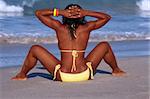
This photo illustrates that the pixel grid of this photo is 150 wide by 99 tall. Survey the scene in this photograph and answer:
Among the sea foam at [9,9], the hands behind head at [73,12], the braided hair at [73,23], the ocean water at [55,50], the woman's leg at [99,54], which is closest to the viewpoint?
the hands behind head at [73,12]

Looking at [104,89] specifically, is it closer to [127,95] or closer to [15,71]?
[127,95]

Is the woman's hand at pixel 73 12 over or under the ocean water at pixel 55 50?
over

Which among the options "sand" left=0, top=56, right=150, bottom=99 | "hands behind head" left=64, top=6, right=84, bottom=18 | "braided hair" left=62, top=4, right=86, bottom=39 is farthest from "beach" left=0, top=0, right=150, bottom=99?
"hands behind head" left=64, top=6, right=84, bottom=18

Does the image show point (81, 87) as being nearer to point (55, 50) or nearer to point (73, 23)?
point (73, 23)

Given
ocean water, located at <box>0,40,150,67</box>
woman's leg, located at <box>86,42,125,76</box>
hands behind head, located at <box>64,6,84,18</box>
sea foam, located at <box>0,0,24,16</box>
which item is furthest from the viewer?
sea foam, located at <box>0,0,24,16</box>

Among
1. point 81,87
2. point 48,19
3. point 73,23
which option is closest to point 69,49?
point 73,23

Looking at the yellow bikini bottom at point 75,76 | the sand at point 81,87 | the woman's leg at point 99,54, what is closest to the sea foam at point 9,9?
the sand at point 81,87

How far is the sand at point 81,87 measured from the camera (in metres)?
5.64

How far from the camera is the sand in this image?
5645 mm

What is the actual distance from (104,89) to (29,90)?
811mm

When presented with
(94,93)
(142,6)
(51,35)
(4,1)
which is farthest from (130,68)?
(142,6)

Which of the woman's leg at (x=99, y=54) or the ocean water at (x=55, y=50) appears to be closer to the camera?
the woman's leg at (x=99, y=54)

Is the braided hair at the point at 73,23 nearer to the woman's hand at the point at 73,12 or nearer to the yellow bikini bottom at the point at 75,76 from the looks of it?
the woman's hand at the point at 73,12

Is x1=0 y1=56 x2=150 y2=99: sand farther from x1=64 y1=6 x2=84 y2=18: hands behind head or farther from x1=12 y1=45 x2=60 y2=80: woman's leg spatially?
x1=64 y1=6 x2=84 y2=18: hands behind head
